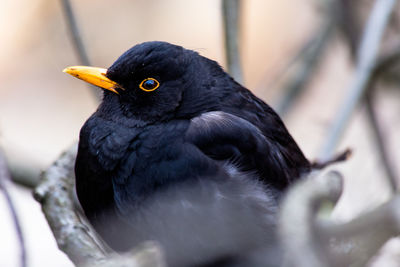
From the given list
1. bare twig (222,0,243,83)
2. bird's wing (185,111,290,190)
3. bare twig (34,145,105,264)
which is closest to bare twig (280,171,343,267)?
bird's wing (185,111,290,190)

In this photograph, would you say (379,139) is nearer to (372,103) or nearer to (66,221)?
(372,103)

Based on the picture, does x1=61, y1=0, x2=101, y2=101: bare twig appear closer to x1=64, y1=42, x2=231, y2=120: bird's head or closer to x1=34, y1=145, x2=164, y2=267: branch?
x1=64, y1=42, x2=231, y2=120: bird's head

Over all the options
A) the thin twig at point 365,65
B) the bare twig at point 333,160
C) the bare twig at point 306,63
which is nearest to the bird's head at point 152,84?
the bare twig at point 333,160

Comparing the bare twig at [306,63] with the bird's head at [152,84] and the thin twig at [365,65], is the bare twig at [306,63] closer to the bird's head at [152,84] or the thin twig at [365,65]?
the thin twig at [365,65]

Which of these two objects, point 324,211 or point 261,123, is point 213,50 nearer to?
point 261,123

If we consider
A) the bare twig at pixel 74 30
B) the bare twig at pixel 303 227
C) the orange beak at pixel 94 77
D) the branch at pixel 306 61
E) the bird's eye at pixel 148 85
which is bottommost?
the branch at pixel 306 61
